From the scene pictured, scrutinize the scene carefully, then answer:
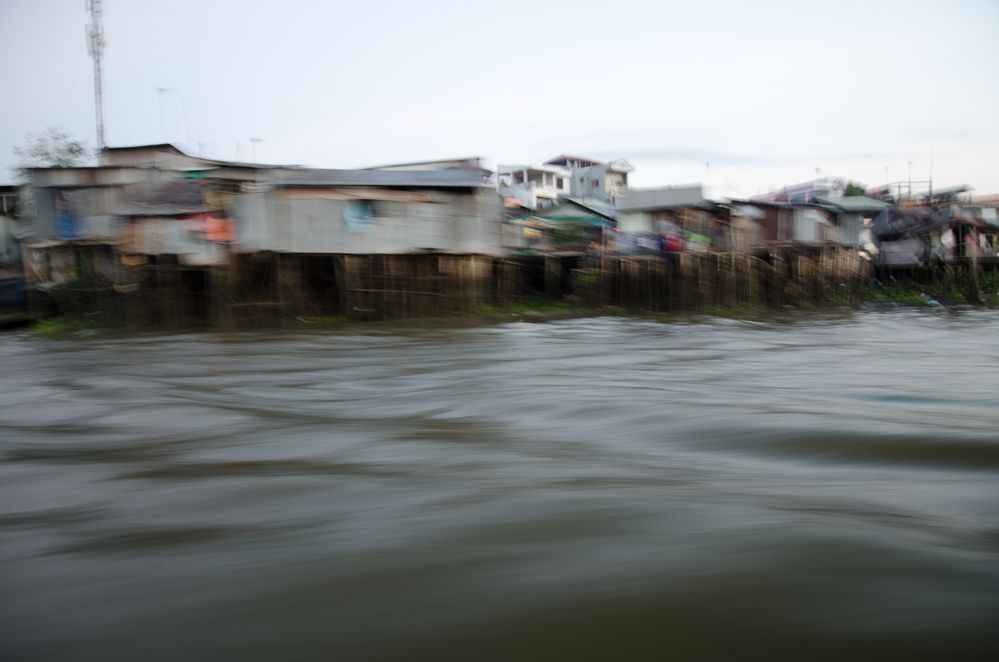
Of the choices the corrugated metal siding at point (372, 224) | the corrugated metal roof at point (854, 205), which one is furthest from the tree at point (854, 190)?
the corrugated metal siding at point (372, 224)

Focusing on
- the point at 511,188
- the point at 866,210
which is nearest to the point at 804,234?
the point at 866,210

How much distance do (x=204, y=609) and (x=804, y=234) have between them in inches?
1027

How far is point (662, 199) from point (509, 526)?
21.2 meters

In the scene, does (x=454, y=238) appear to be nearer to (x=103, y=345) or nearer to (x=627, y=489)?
(x=103, y=345)

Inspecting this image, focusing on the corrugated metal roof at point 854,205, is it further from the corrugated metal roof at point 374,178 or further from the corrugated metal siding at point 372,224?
the corrugated metal roof at point 374,178

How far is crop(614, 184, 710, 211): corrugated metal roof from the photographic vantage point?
2172cm

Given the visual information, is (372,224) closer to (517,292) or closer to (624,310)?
(517,292)

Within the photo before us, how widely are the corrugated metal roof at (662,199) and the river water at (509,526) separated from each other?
55.1 ft

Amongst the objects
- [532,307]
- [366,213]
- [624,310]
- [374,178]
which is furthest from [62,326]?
[624,310]

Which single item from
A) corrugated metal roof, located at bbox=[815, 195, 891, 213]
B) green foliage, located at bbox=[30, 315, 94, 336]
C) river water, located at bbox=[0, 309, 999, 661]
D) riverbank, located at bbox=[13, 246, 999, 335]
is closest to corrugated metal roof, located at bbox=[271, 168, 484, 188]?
riverbank, located at bbox=[13, 246, 999, 335]

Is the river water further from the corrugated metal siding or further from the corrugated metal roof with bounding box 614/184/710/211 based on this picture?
the corrugated metal roof with bounding box 614/184/710/211

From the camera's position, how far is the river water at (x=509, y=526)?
5.23 feet

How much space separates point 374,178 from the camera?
15.0 metres

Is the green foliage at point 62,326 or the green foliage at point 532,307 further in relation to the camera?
the green foliage at point 532,307
